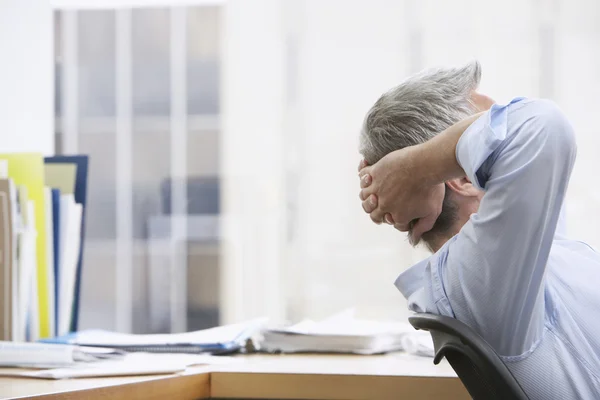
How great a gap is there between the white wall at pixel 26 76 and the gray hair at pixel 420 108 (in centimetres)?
110

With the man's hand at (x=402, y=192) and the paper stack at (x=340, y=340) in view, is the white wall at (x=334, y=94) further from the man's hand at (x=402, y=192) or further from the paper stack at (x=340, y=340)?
the man's hand at (x=402, y=192)

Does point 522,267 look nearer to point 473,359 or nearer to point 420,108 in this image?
point 473,359

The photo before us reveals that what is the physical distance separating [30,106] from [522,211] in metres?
1.48

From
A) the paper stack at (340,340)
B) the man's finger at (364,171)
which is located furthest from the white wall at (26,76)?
the man's finger at (364,171)

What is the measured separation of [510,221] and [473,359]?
0.48ft

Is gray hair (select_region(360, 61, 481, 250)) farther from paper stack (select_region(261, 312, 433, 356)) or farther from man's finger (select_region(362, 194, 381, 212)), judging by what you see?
paper stack (select_region(261, 312, 433, 356))

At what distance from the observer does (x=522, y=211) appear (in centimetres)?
76

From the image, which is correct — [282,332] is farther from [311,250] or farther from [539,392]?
[311,250]

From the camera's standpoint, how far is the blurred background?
2674 millimetres

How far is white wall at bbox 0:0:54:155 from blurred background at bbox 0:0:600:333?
439mm

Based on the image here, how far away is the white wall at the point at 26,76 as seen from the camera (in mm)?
1805

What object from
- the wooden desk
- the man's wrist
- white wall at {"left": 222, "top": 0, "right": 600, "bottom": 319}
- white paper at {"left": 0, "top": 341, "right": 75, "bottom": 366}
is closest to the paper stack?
the wooden desk

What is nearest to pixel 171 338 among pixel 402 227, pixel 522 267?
pixel 402 227

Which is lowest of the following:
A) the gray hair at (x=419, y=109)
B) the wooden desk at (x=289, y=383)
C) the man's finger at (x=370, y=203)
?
the wooden desk at (x=289, y=383)
